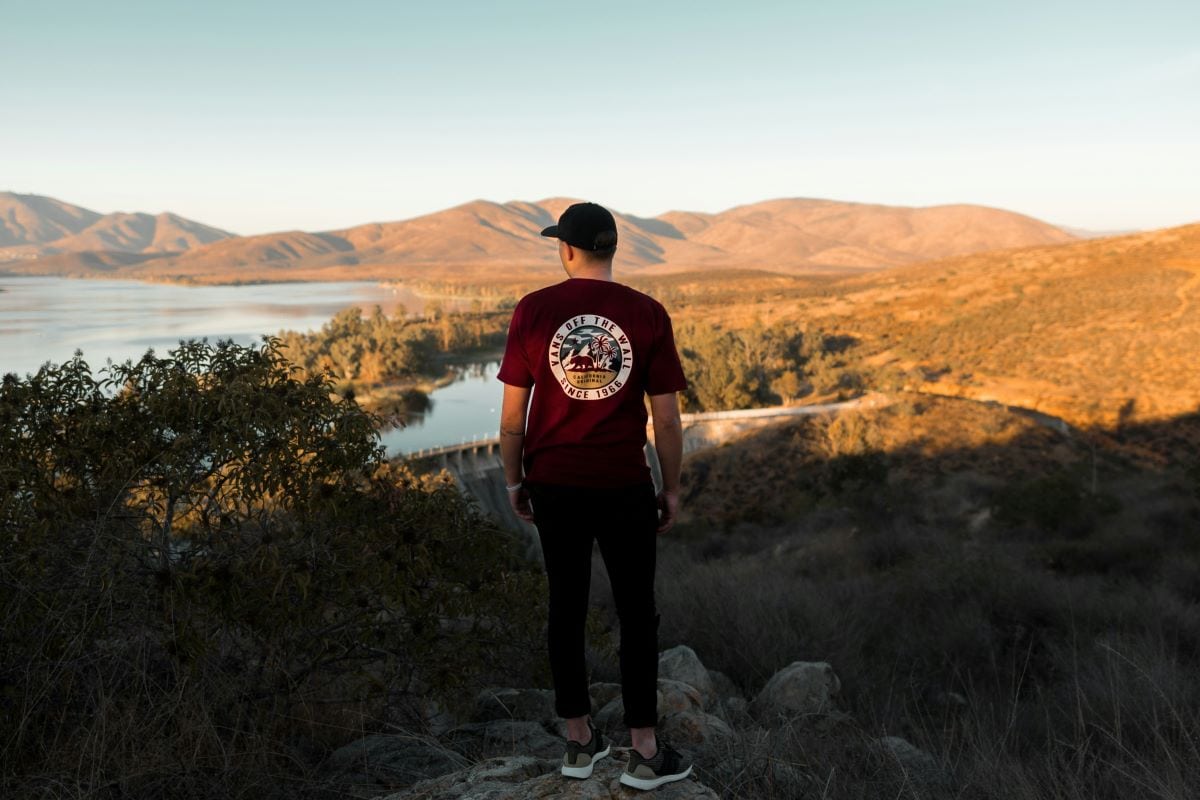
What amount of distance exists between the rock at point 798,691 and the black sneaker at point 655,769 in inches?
129

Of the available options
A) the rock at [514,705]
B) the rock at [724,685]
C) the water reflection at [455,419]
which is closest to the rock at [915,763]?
the rock at [514,705]

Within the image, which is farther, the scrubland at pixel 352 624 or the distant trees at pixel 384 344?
the distant trees at pixel 384 344

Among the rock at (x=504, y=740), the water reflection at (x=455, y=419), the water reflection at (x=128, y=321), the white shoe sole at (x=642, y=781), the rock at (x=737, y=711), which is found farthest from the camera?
the water reflection at (x=128, y=321)

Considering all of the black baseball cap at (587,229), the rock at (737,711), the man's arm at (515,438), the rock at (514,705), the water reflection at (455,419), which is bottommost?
the water reflection at (455,419)

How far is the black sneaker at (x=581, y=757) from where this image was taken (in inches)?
133

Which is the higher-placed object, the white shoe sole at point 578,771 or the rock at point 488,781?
the white shoe sole at point 578,771

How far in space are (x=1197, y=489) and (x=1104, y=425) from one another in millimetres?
20740

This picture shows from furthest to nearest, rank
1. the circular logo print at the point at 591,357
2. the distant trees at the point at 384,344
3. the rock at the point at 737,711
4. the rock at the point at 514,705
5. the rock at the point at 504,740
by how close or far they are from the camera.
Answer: the distant trees at the point at 384,344 < the rock at the point at 737,711 < the rock at the point at 514,705 < the rock at the point at 504,740 < the circular logo print at the point at 591,357

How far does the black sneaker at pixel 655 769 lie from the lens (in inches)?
130

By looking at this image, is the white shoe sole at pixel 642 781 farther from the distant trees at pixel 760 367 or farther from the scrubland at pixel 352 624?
the distant trees at pixel 760 367

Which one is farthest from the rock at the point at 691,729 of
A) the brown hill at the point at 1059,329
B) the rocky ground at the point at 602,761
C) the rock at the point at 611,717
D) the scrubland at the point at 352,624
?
the brown hill at the point at 1059,329

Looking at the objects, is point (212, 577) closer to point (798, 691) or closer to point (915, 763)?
point (915, 763)

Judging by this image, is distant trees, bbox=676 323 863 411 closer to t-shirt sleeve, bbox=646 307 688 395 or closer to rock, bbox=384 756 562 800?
rock, bbox=384 756 562 800

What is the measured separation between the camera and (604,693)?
19.0ft
